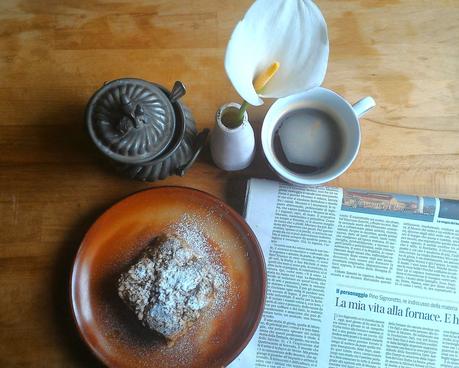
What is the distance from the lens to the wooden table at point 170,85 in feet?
2.42

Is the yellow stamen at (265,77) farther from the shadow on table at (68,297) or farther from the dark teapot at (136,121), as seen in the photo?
the shadow on table at (68,297)

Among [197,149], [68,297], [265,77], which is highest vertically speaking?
[265,77]

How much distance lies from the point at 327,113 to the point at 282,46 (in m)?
0.16

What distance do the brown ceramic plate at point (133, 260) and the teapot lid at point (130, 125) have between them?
0.11 meters

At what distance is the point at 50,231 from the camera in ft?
2.41

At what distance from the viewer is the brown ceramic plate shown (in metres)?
0.70

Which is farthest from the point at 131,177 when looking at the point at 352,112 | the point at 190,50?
the point at 352,112

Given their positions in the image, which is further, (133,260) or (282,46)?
(133,260)

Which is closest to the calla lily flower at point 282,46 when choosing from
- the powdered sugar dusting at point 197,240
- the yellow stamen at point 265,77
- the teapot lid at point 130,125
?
the yellow stamen at point 265,77

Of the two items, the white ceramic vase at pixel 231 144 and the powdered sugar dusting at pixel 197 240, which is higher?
the white ceramic vase at pixel 231 144

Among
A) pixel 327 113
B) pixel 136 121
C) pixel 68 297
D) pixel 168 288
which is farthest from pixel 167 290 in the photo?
pixel 327 113

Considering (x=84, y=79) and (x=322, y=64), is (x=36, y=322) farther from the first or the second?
(x=322, y=64)

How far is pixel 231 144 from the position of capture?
656mm

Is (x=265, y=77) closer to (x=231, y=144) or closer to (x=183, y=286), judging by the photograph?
(x=231, y=144)
